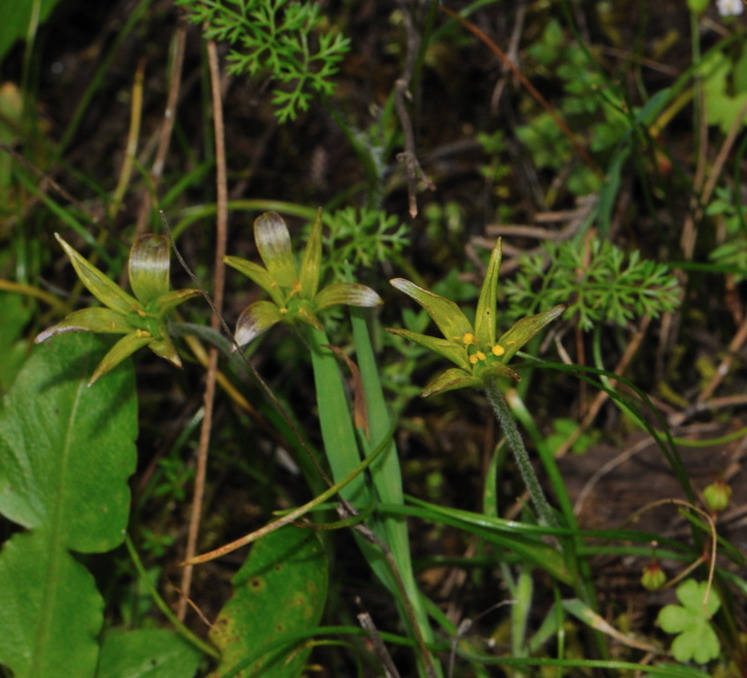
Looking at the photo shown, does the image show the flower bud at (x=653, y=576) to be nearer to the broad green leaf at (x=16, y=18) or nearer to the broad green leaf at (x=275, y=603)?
the broad green leaf at (x=275, y=603)

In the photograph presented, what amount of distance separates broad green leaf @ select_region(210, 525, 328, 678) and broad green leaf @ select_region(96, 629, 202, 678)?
0.13m

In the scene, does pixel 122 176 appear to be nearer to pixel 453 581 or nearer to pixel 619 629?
pixel 453 581

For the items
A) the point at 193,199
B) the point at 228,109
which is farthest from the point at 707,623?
the point at 228,109

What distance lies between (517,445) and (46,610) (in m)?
1.33

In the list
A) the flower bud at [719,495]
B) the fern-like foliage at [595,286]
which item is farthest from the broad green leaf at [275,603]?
the flower bud at [719,495]

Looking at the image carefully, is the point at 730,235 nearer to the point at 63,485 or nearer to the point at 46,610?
the point at 63,485

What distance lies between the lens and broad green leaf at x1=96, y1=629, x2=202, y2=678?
2.21 meters

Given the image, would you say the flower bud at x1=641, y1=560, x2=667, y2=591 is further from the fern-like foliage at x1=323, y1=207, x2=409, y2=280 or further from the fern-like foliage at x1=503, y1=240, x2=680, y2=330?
the fern-like foliage at x1=323, y1=207, x2=409, y2=280

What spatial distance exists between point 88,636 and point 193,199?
1.71 meters

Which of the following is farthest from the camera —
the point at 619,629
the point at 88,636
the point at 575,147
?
the point at 575,147

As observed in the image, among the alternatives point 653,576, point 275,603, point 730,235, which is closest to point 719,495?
point 653,576

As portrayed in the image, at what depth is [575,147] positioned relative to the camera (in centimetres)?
295

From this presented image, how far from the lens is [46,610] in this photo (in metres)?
2.19

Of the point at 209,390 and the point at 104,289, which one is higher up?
the point at 104,289
